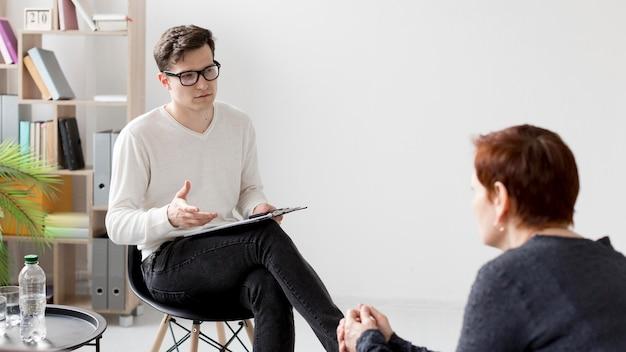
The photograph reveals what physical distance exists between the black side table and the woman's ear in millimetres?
1098

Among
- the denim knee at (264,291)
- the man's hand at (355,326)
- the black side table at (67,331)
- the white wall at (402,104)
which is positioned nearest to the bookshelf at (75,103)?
the white wall at (402,104)

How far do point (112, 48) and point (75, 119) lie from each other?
38 cm

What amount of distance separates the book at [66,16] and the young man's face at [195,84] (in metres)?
1.06

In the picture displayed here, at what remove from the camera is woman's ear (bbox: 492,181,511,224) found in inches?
57.3

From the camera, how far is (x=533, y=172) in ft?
4.70

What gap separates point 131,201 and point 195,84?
1.29ft

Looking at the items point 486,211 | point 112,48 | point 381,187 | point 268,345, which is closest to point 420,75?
point 381,187

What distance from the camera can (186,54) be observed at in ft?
8.51

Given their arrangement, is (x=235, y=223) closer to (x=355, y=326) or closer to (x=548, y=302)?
(x=355, y=326)

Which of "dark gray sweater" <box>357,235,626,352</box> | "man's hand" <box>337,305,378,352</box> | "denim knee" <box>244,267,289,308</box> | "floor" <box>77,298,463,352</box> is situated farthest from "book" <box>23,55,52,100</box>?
"dark gray sweater" <box>357,235,626,352</box>

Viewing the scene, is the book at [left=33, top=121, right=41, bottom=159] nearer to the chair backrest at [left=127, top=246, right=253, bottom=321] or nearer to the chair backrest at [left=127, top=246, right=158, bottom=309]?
the chair backrest at [left=127, top=246, right=158, bottom=309]

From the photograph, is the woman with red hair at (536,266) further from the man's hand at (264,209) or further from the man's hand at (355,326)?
the man's hand at (264,209)

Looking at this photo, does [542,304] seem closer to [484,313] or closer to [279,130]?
[484,313]

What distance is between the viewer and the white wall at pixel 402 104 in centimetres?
377
